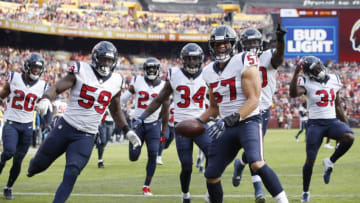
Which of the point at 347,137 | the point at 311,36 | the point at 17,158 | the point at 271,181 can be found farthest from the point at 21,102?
the point at 311,36

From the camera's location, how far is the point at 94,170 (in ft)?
42.0

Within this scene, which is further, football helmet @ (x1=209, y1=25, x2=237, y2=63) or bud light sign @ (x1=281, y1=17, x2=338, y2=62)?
bud light sign @ (x1=281, y1=17, x2=338, y2=62)

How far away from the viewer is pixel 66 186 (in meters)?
5.80

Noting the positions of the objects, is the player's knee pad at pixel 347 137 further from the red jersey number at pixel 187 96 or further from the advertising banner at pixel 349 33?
the advertising banner at pixel 349 33

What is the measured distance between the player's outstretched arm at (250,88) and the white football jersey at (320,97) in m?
2.99

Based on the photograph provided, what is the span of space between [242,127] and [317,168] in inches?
285

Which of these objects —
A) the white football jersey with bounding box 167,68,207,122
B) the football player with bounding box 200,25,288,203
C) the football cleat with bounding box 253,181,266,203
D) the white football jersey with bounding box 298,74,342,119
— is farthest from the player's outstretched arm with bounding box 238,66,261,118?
the white football jersey with bounding box 298,74,342,119

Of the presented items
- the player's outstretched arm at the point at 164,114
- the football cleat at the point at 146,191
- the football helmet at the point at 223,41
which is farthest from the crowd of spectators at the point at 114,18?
the football helmet at the point at 223,41

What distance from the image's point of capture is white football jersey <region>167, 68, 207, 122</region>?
7812 mm

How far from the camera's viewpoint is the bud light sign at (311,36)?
2814 centimetres

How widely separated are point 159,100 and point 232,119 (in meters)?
2.12

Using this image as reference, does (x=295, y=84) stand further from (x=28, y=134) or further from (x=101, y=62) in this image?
(x=28, y=134)

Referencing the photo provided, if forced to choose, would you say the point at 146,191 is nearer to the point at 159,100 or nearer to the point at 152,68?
the point at 159,100

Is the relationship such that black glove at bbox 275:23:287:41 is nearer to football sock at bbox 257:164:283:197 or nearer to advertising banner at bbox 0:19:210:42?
football sock at bbox 257:164:283:197
